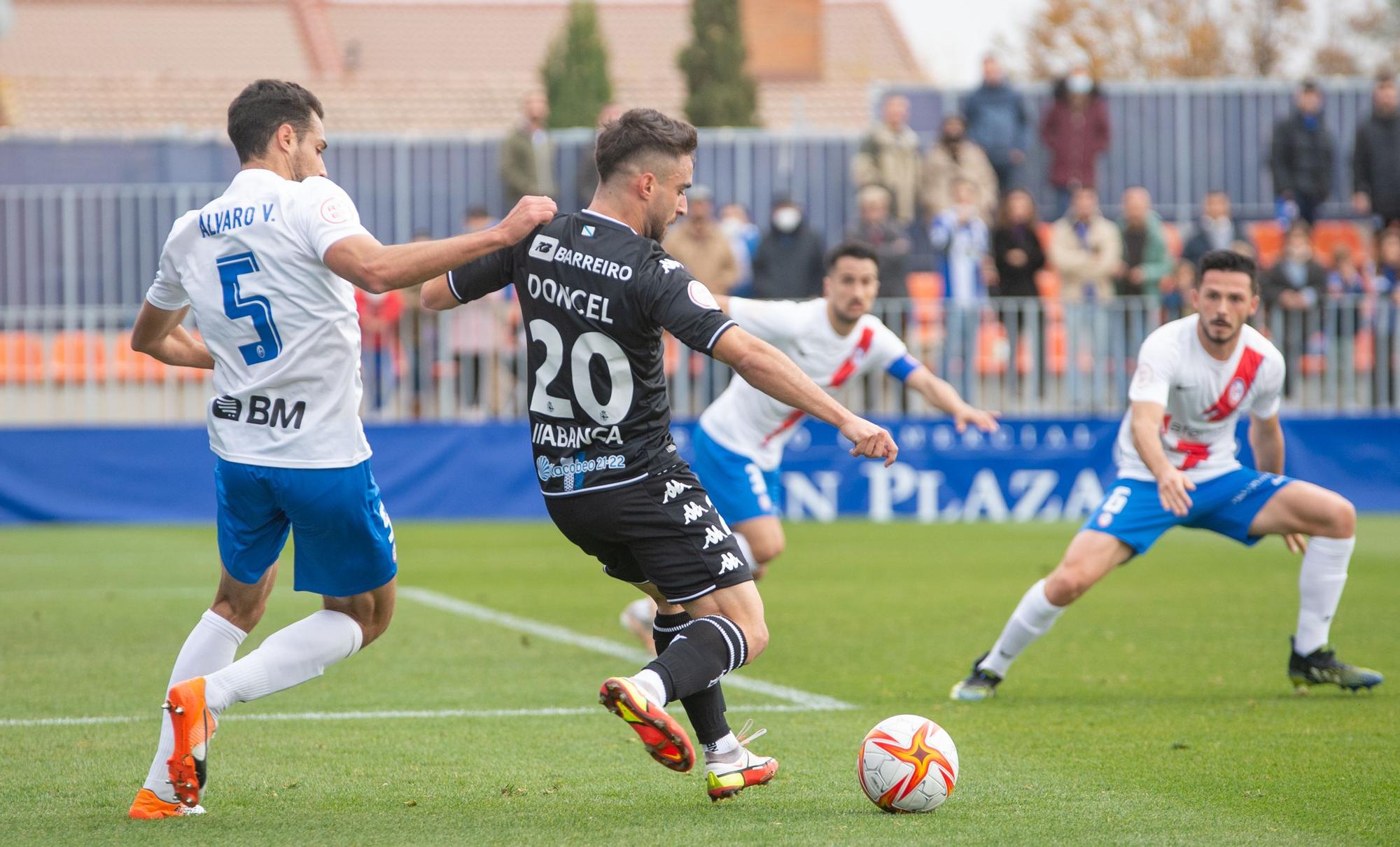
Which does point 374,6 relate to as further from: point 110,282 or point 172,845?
point 172,845

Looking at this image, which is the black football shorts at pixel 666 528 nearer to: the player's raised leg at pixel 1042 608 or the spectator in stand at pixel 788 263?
the player's raised leg at pixel 1042 608

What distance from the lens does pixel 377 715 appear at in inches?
280

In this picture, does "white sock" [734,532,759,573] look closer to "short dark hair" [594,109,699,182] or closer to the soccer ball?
the soccer ball

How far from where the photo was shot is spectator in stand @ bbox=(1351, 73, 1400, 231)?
734 inches

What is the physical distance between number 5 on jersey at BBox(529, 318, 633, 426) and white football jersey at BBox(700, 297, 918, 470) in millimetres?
3950

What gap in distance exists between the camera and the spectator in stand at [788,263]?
685 inches

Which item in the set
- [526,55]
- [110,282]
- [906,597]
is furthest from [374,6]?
[906,597]

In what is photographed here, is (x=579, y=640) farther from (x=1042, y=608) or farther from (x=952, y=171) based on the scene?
(x=952, y=171)

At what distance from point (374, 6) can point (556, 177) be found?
38.4 metres

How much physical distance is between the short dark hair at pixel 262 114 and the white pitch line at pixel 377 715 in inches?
106

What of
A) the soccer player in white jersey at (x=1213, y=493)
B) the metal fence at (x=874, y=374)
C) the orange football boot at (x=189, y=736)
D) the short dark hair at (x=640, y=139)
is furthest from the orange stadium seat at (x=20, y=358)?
the short dark hair at (x=640, y=139)

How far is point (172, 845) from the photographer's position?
4750 mm

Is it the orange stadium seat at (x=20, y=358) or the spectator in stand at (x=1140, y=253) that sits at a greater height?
the spectator in stand at (x=1140, y=253)

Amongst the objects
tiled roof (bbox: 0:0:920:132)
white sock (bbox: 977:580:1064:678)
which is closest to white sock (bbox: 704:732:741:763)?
white sock (bbox: 977:580:1064:678)
